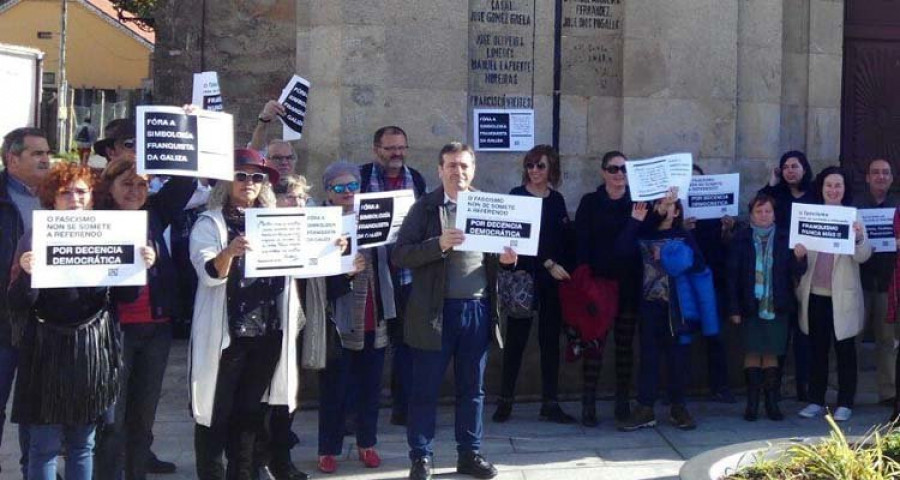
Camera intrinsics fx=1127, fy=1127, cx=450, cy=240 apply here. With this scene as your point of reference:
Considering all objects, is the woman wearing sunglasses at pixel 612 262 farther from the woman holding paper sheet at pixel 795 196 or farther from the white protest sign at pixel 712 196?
the woman holding paper sheet at pixel 795 196

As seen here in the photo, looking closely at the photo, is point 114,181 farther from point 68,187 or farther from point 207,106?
point 207,106

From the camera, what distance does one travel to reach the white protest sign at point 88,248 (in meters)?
5.50

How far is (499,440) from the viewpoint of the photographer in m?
7.96

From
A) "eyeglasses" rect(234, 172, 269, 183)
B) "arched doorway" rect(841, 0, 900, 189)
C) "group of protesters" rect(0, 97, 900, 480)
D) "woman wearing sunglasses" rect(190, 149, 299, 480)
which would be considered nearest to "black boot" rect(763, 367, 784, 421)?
"group of protesters" rect(0, 97, 900, 480)

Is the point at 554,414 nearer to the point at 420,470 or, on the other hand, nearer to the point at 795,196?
the point at 420,470

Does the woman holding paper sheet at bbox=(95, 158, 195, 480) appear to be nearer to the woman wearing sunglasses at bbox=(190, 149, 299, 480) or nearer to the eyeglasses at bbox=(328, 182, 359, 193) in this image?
the woman wearing sunglasses at bbox=(190, 149, 299, 480)

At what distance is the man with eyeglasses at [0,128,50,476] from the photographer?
6203 mm

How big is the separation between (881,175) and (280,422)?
4956 millimetres

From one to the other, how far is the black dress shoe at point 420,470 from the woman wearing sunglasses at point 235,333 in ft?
3.07

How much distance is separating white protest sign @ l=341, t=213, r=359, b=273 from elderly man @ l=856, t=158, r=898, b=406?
4.21 meters

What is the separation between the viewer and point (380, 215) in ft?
22.7

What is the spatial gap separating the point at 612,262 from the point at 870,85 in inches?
148

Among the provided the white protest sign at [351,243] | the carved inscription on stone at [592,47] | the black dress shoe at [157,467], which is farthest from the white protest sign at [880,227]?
the black dress shoe at [157,467]

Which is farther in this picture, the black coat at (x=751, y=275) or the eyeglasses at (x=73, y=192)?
the black coat at (x=751, y=275)
